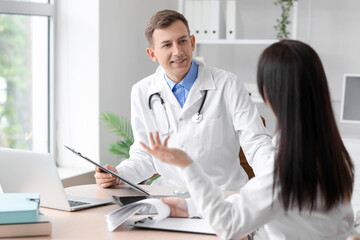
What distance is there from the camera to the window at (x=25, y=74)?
3381mm

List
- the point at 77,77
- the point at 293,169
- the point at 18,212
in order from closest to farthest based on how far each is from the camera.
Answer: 1. the point at 293,169
2. the point at 18,212
3. the point at 77,77

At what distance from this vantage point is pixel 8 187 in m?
1.78

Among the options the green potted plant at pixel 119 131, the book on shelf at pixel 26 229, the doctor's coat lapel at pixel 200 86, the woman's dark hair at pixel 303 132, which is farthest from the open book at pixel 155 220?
the green potted plant at pixel 119 131

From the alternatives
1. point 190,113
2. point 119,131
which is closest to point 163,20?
point 190,113

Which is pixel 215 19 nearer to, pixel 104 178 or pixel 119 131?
pixel 119 131

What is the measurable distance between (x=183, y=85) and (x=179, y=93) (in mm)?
41

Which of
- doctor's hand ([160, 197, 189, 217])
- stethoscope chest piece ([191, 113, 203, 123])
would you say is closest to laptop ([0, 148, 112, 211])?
doctor's hand ([160, 197, 189, 217])

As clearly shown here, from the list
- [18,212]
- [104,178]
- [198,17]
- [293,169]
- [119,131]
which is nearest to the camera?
[293,169]

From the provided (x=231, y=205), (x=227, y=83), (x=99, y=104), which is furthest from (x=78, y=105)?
(x=231, y=205)

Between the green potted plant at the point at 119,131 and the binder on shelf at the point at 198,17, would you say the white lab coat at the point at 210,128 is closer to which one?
the green potted plant at the point at 119,131

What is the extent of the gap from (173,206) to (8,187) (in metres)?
0.56

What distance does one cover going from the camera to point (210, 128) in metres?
2.28

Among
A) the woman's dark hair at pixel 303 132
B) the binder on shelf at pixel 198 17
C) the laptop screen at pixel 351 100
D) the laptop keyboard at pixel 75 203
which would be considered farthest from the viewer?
the binder on shelf at pixel 198 17

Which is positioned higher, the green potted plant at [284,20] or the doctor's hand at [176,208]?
the green potted plant at [284,20]
